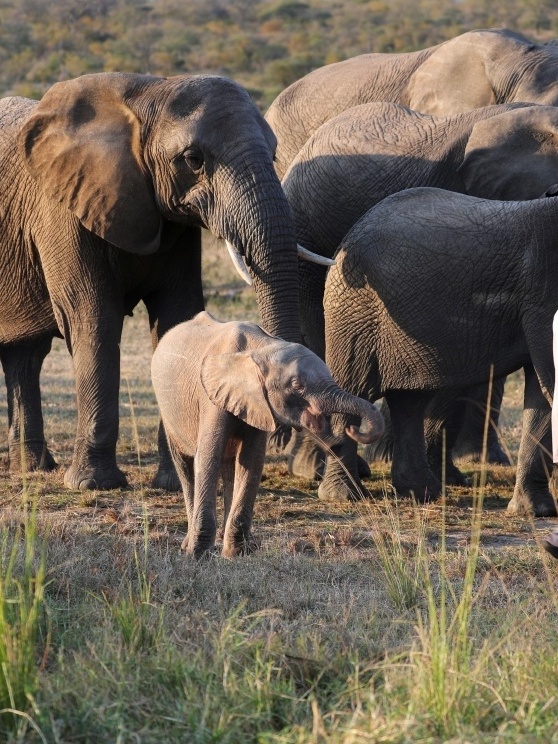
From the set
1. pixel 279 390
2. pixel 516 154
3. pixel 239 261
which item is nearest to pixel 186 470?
pixel 279 390

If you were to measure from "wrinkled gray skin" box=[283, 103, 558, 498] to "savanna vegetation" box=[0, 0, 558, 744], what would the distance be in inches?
50.3

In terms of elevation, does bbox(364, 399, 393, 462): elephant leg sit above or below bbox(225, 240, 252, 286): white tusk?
below

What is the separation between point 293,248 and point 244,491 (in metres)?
1.88

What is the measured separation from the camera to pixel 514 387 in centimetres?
1354

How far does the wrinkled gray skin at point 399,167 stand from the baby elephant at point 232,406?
101 inches

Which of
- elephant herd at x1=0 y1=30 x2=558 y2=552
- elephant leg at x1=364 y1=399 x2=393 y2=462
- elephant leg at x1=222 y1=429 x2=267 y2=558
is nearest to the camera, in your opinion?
elephant leg at x1=222 y1=429 x2=267 y2=558

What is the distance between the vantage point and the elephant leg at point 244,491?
6.18 meters

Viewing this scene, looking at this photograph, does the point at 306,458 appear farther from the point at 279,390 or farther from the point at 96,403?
the point at 279,390

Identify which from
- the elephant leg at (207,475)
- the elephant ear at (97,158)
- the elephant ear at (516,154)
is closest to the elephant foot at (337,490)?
the elephant ear at (97,158)

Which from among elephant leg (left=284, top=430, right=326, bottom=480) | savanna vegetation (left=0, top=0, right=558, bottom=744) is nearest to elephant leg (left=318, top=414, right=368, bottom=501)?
savanna vegetation (left=0, top=0, right=558, bottom=744)

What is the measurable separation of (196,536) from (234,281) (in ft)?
50.0

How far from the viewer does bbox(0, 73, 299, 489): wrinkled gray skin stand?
25.0 ft

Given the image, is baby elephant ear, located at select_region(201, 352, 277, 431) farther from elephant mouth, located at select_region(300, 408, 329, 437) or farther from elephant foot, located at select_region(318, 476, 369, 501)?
elephant foot, located at select_region(318, 476, 369, 501)

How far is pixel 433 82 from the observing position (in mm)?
11523
